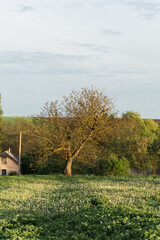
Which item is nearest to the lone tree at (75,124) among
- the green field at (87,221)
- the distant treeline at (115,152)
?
the distant treeline at (115,152)

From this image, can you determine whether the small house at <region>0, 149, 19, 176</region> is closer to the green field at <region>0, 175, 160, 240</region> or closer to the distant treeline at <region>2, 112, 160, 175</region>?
the distant treeline at <region>2, 112, 160, 175</region>

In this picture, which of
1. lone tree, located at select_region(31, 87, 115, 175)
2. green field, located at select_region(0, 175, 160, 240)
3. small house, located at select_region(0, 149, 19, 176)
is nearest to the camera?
green field, located at select_region(0, 175, 160, 240)

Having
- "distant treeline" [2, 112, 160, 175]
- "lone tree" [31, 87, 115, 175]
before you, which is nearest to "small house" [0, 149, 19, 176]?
"distant treeline" [2, 112, 160, 175]

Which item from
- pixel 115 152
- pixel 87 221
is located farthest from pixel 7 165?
pixel 87 221

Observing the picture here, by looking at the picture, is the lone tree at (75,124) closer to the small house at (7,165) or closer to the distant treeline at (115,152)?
the distant treeline at (115,152)

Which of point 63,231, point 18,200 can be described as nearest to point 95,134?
point 18,200

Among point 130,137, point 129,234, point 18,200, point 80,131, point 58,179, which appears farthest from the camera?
point 130,137

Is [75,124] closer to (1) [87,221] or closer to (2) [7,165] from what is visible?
(1) [87,221]

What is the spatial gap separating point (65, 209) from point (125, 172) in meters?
26.1

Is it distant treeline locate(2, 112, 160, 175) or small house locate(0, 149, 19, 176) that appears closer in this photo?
distant treeline locate(2, 112, 160, 175)

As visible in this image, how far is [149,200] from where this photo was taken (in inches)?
576

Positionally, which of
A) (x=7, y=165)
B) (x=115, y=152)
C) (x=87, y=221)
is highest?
(x=115, y=152)

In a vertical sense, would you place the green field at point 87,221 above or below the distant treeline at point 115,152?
below

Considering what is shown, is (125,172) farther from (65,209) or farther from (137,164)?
(65,209)
